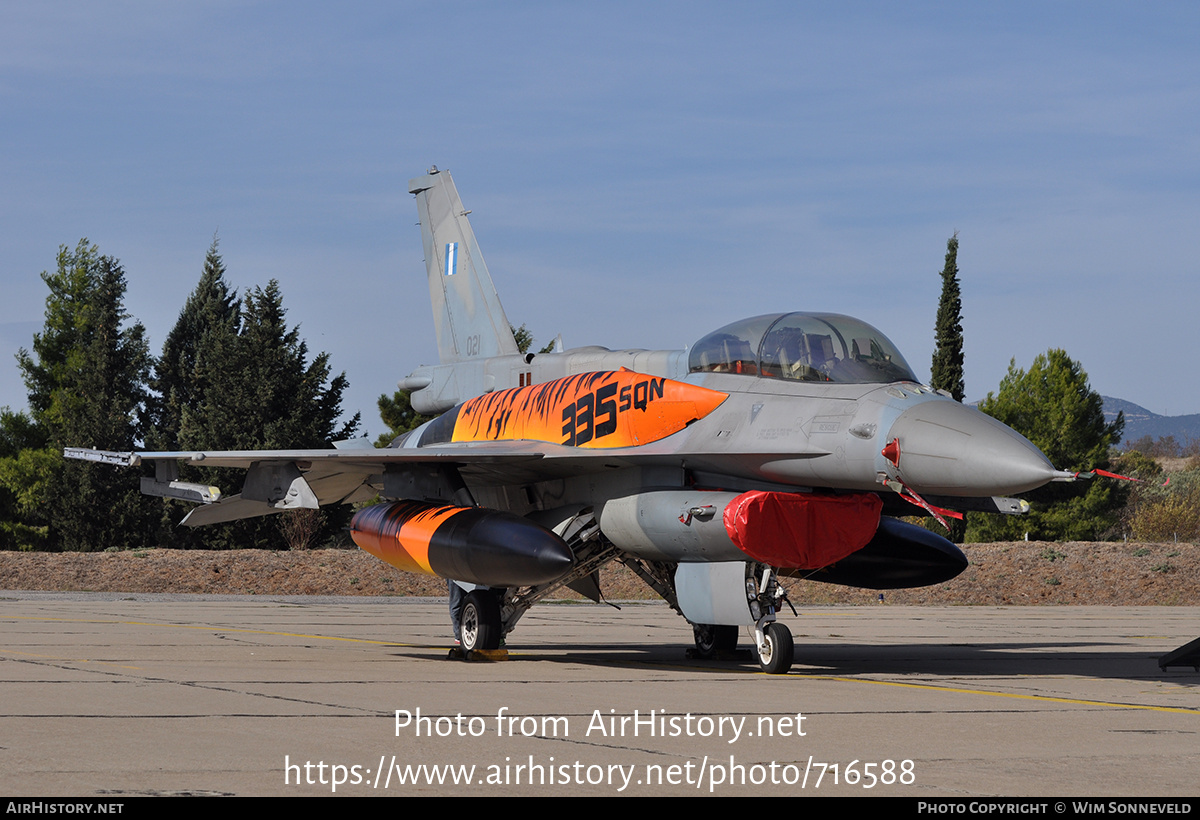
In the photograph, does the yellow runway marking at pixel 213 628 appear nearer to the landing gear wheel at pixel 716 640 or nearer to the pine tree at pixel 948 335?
the landing gear wheel at pixel 716 640

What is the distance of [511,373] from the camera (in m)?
15.5

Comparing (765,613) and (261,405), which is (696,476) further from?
(261,405)

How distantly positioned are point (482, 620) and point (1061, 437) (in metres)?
46.9

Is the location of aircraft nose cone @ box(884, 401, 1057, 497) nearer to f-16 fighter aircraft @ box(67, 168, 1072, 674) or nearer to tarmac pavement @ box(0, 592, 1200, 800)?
f-16 fighter aircraft @ box(67, 168, 1072, 674)

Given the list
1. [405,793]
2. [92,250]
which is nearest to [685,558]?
[405,793]

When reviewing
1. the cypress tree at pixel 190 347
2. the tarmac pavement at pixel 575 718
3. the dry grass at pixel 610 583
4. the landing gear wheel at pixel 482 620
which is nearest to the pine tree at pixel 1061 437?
the dry grass at pixel 610 583

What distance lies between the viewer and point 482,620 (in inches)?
511

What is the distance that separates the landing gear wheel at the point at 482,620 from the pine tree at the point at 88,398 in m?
34.0

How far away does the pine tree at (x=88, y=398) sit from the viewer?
4381cm

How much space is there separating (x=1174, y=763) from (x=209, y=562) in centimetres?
2476

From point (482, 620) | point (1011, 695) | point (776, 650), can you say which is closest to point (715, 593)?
point (776, 650)

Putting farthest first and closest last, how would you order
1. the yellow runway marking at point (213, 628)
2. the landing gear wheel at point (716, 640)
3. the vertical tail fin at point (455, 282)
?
1. the vertical tail fin at point (455, 282)
2. the yellow runway marking at point (213, 628)
3. the landing gear wheel at point (716, 640)

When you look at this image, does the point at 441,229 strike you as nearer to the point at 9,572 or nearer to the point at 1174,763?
the point at 1174,763

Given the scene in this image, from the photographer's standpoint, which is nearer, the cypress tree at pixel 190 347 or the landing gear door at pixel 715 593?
the landing gear door at pixel 715 593
